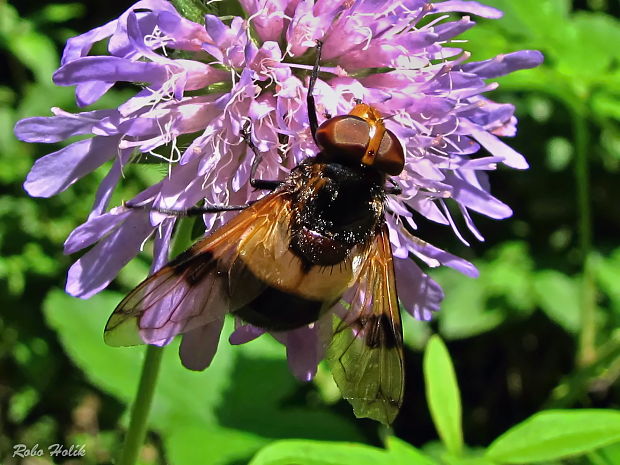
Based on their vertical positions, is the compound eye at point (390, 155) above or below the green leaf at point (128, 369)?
above

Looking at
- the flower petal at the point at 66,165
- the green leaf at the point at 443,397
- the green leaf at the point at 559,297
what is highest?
the flower petal at the point at 66,165

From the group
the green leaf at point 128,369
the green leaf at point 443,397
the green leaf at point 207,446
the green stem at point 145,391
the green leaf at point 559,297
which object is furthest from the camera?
the green leaf at point 559,297

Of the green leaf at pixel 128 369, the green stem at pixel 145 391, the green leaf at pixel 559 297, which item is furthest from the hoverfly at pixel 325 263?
the green leaf at pixel 559 297

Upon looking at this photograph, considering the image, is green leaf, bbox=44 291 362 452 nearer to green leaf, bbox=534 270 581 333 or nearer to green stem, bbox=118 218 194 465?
green stem, bbox=118 218 194 465

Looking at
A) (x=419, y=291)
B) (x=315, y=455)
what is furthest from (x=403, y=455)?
(x=419, y=291)

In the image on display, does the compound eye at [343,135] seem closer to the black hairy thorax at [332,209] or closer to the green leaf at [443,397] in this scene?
the black hairy thorax at [332,209]
